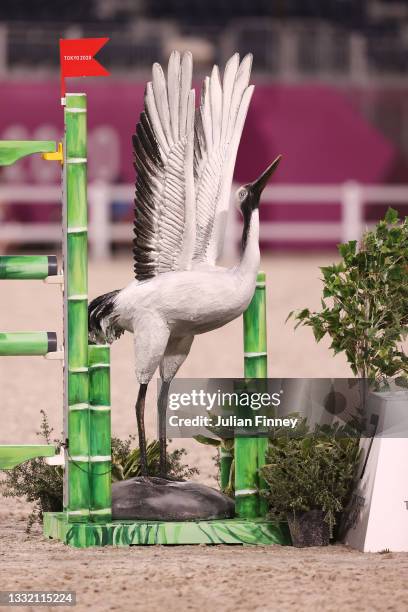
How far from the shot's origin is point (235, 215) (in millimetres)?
20281

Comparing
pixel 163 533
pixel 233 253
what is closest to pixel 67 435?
pixel 163 533

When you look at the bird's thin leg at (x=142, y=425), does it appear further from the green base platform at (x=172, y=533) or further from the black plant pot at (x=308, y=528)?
the black plant pot at (x=308, y=528)

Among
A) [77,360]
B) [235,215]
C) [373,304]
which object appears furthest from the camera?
[235,215]

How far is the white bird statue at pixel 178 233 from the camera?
5.52 metres

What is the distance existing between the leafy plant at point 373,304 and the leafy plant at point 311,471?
291mm

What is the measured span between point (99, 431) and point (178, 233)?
0.80m

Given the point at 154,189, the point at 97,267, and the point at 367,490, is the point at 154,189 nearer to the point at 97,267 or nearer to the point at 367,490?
the point at 367,490

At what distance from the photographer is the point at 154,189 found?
18.3ft

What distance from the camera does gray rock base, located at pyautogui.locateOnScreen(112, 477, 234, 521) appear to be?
5.58 metres

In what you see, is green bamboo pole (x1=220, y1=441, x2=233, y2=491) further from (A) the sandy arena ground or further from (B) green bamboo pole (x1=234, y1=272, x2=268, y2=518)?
(A) the sandy arena ground

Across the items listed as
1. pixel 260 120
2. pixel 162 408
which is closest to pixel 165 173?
pixel 162 408

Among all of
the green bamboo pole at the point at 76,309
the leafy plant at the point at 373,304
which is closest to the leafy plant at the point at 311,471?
the leafy plant at the point at 373,304

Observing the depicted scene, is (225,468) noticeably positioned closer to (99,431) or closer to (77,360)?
(99,431)

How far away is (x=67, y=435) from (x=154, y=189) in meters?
0.98
